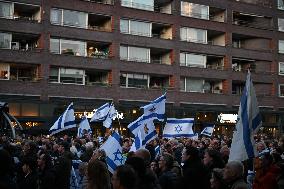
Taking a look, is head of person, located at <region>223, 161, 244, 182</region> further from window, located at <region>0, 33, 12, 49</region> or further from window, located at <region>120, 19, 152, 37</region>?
window, located at <region>120, 19, 152, 37</region>

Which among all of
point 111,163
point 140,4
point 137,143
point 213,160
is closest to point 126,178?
point 213,160

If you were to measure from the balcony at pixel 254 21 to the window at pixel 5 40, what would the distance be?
2790cm

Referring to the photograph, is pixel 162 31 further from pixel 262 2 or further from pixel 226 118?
pixel 262 2

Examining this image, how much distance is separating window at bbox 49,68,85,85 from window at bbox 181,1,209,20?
1404 centimetres

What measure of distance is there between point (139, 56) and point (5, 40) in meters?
13.4

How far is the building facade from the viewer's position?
42688 mm

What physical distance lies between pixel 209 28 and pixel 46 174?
46.8 metres

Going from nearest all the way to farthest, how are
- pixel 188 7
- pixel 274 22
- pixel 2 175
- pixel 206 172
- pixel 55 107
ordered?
pixel 2 175 → pixel 206 172 → pixel 55 107 → pixel 188 7 → pixel 274 22

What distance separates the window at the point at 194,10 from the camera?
53.0 metres

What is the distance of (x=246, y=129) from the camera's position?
31.0 feet

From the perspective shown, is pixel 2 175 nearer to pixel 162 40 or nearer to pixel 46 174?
pixel 46 174

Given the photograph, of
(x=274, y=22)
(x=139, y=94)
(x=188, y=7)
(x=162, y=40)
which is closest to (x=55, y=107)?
(x=139, y=94)

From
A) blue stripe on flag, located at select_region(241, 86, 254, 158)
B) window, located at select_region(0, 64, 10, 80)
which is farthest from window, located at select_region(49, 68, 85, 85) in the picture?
blue stripe on flag, located at select_region(241, 86, 254, 158)

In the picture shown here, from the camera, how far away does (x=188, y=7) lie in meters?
53.2
